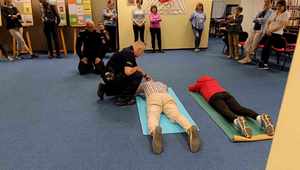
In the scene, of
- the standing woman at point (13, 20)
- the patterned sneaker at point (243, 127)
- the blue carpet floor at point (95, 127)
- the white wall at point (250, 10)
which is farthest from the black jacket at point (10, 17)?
the white wall at point (250, 10)

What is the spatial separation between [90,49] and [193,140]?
310 cm

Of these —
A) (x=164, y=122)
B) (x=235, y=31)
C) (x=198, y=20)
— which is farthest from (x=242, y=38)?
(x=164, y=122)

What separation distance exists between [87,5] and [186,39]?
9.69 ft

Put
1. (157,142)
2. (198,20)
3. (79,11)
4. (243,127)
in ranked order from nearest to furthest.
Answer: (157,142) < (243,127) < (79,11) < (198,20)

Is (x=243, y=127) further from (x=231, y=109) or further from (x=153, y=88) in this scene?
(x=153, y=88)

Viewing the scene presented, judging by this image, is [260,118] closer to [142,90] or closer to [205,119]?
[205,119]

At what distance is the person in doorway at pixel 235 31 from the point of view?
5.72 metres

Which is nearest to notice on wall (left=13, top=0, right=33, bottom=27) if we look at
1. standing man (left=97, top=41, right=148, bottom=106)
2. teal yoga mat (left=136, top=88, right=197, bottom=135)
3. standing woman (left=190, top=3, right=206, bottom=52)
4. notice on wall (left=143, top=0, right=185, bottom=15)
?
notice on wall (left=143, top=0, right=185, bottom=15)

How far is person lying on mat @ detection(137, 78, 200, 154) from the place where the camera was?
2307mm

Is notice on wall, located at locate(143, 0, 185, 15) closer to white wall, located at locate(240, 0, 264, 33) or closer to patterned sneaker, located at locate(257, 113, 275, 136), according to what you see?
white wall, located at locate(240, 0, 264, 33)

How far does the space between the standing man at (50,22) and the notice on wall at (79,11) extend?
15.5 inches

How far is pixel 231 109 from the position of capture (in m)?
2.85

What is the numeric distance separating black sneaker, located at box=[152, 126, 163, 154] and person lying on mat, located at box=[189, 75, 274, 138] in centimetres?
86

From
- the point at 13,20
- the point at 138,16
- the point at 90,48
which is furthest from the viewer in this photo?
the point at 138,16
